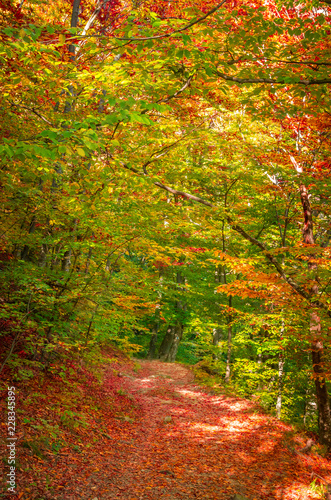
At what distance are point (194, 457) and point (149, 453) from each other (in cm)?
90

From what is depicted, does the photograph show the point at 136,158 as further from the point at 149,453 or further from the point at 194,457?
the point at 194,457

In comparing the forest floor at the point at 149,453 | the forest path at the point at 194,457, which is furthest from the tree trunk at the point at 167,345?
the forest floor at the point at 149,453

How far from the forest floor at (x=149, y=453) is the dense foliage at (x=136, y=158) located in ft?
3.38

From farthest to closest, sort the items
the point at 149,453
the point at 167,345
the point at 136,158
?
the point at 167,345 < the point at 136,158 < the point at 149,453

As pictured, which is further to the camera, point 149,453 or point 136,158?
point 136,158

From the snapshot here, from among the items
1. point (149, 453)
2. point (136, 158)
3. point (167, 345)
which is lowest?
point (149, 453)

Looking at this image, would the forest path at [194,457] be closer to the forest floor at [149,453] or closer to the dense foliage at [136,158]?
the forest floor at [149,453]

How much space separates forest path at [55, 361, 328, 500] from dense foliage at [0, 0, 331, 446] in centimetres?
143

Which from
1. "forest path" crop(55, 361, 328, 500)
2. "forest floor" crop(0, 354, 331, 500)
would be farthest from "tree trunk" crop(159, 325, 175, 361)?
"forest floor" crop(0, 354, 331, 500)

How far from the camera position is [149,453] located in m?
6.43

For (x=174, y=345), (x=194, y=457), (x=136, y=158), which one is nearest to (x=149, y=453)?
(x=194, y=457)

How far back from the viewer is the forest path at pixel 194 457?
16.6 ft

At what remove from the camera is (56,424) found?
5.60 m

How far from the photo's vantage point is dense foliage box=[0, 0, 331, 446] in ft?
14.3
